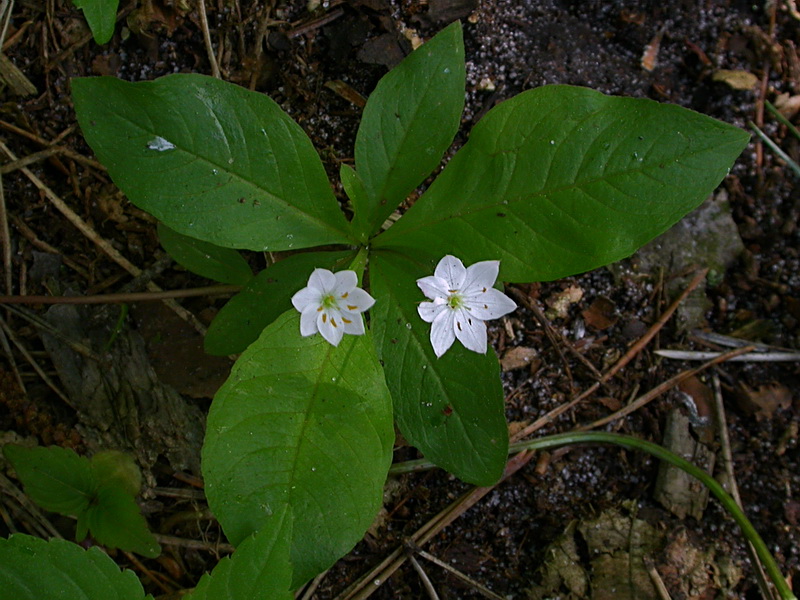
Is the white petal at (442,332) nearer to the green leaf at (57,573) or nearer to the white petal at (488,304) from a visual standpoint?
the white petal at (488,304)

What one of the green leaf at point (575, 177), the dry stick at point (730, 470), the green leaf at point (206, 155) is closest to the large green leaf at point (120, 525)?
the green leaf at point (206, 155)

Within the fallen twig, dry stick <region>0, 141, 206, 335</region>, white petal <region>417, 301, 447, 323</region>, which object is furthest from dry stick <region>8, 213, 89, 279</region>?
the fallen twig

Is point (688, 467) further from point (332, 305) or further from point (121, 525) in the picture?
point (121, 525)

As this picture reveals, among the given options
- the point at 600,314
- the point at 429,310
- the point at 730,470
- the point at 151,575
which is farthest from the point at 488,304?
the point at 151,575

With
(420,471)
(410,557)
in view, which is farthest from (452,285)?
(410,557)

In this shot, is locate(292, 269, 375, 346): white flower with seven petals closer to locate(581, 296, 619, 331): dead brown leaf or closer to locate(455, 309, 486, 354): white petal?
locate(455, 309, 486, 354): white petal

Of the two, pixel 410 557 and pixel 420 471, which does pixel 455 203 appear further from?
pixel 410 557
